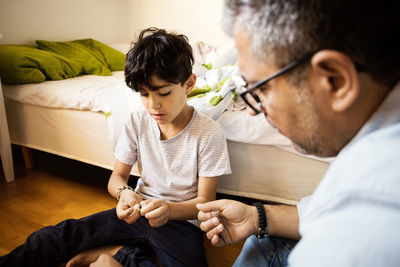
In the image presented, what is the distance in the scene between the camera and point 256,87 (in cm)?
46

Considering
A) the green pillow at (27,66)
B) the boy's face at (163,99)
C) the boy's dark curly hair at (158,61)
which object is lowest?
the green pillow at (27,66)

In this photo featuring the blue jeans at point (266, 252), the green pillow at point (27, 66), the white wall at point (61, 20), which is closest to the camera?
the blue jeans at point (266, 252)

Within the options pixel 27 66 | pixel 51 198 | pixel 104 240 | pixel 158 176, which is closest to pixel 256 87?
pixel 158 176

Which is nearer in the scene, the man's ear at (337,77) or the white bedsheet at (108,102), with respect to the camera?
the man's ear at (337,77)

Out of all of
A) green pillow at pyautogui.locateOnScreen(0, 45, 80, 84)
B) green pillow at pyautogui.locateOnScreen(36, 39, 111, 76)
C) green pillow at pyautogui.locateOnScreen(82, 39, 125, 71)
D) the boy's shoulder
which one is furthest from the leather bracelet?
green pillow at pyautogui.locateOnScreen(82, 39, 125, 71)

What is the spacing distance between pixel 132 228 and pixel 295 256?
75 centimetres

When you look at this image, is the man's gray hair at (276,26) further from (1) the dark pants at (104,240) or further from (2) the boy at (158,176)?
(1) the dark pants at (104,240)

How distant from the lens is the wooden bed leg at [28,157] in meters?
1.71

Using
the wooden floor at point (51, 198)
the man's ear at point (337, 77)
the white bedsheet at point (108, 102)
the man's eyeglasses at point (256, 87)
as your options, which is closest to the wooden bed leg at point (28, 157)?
the wooden floor at point (51, 198)

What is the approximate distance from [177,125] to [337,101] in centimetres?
71

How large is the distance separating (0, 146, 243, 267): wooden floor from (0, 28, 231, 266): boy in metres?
0.25

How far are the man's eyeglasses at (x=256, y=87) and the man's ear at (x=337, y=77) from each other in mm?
22

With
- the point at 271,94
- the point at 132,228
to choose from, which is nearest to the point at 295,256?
the point at 271,94

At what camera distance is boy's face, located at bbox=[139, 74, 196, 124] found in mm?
937
